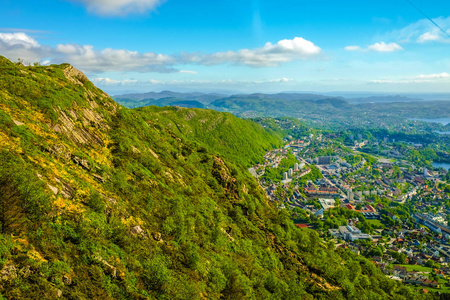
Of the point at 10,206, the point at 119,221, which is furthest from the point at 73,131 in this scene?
the point at 10,206

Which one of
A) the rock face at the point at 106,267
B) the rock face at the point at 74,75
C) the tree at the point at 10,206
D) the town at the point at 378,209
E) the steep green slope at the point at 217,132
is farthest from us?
the steep green slope at the point at 217,132

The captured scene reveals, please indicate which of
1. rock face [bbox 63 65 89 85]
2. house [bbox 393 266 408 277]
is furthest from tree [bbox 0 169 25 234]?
house [bbox 393 266 408 277]

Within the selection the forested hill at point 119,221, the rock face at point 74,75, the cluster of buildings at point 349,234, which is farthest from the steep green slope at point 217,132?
the forested hill at point 119,221

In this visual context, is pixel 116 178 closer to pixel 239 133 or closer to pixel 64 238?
pixel 64 238

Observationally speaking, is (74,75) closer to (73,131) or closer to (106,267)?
(73,131)

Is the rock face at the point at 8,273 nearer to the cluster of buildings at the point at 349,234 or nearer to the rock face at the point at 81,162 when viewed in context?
the rock face at the point at 81,162

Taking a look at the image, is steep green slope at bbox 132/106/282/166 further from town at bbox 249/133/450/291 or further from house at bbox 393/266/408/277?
house at bbox 393/266/408/277
